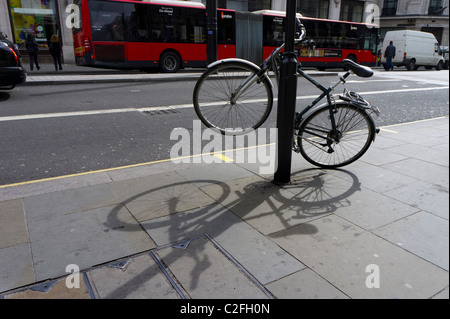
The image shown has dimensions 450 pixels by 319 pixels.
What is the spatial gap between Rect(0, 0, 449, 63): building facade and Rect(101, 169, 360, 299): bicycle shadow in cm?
203

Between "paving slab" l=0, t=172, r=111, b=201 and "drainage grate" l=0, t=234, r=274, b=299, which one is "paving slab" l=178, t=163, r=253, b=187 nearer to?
"paving slab" l=0, t=172, r=111, b=201

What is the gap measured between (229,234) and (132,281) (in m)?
0.82

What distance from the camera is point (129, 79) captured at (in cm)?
1397

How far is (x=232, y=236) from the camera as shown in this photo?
8.77 feet

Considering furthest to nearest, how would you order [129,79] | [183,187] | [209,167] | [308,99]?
1. [129,79]
2. [308,99]
3. [209,167]
4. [183,187]

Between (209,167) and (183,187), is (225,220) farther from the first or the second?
(209,167)

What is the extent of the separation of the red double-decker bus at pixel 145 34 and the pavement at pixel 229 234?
42.7 feet

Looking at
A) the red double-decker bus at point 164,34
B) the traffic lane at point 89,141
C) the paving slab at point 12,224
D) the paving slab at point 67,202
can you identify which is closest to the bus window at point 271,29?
the red double-decker bus at point 164,34

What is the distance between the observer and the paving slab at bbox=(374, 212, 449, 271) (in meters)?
2.38

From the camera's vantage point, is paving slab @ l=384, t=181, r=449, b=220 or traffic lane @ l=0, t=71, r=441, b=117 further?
traffic lane @ l=0, t=71, r=441, b=117

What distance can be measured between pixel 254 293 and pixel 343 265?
2.10ft

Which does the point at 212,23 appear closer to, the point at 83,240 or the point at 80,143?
the point at 80,143

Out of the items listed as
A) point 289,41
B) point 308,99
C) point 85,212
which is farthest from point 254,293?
point 308,99

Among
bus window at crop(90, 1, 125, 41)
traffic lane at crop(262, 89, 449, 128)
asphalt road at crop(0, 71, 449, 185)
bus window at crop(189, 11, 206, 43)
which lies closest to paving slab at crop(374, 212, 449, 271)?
asphalt road at crop(0, 71, 449, 185)
